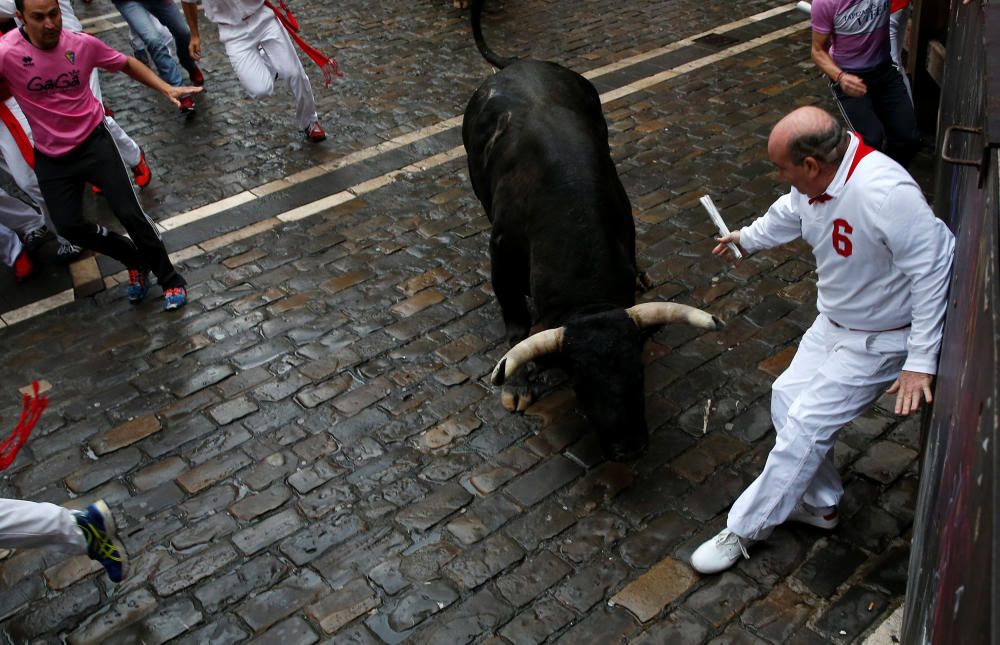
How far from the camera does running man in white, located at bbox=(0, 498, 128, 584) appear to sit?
175 inches

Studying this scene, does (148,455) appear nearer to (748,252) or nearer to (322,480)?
(322,480)

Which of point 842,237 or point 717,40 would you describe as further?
point 717,40

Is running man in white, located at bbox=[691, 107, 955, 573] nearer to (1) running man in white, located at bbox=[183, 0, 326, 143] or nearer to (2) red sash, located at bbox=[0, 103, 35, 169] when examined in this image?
(2) red sash, located at bbox=[0, 103, 35, 169]

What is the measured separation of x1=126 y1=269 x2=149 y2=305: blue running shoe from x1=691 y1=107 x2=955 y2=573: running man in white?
15.6 feet

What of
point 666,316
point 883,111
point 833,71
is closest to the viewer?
point 666,316

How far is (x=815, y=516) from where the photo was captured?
4762 mm

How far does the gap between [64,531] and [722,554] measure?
3153 millimetres

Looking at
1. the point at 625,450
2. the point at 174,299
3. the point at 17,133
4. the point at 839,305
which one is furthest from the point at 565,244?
the point at 17,133

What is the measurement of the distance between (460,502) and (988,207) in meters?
3.05

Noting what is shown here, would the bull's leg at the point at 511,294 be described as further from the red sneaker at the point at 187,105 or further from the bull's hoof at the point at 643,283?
the red sneaker at the point at 187,105

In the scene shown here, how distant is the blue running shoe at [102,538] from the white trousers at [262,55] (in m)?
5.66

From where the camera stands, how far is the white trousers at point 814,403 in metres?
4.21

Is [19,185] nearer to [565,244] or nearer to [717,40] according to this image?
[565,244]

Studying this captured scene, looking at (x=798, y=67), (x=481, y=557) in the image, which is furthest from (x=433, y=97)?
(x=481, y=557)
